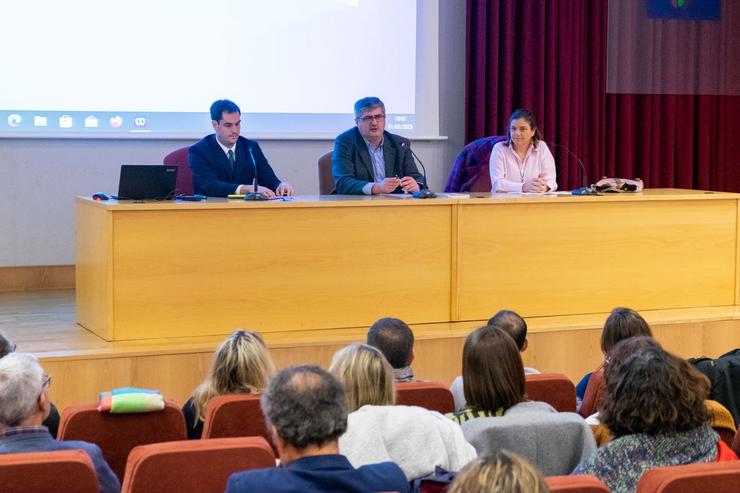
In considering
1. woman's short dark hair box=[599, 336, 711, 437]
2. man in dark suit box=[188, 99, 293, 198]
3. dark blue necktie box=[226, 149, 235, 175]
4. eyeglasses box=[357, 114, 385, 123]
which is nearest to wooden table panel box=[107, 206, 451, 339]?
man in dark suit box=[188, 99, 293, 198]

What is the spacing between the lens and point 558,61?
312 inches

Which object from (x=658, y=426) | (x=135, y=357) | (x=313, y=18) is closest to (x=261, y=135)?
(x=313, y=18)

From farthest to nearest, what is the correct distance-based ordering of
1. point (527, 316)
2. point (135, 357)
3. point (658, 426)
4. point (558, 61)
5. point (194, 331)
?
point (558, 61) → point (527, 316) → point (194, 331) → point (135, 357) → point (658, 426)

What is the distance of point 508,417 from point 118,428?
107 centimetres

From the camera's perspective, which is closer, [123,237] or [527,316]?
[123,237]

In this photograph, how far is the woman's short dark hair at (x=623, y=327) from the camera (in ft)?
12.1

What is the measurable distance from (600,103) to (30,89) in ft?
13.3

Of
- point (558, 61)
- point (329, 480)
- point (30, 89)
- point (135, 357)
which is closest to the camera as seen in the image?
point (329, 480)

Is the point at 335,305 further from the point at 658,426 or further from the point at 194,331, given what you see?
the point at 658,426

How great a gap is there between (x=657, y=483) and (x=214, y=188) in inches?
148

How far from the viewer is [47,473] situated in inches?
87.1

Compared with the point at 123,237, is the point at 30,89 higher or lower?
higher

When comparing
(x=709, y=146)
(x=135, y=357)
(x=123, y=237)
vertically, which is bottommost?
(x=135, y=357)

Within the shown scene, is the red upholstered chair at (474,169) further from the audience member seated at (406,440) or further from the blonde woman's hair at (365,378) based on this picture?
the audience member seated at (406,440)
